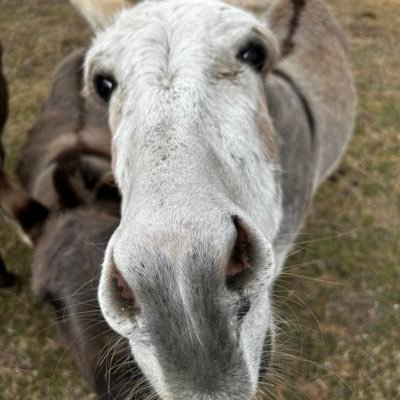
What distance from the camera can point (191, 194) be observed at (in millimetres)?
1102

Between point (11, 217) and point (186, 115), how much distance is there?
5.27ft

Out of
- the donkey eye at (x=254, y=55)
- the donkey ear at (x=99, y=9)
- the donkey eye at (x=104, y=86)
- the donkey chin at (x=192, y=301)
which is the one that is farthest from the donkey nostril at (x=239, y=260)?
the donkey ear at (x=99, y=9)

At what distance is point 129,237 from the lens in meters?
1.04

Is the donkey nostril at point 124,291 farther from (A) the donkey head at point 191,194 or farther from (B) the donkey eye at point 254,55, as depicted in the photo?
(B) the donkey eye at point 254,55

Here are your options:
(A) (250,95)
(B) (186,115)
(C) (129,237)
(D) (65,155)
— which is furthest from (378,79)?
(C) (129,237)

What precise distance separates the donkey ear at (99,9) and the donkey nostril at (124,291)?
1.88 metres

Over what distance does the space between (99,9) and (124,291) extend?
2025 mm

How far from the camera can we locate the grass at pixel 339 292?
9.75ft

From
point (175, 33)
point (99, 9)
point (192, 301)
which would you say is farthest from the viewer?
point (99, 9)

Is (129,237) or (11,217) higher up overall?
(129,237)

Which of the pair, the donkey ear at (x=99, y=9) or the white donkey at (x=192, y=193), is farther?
the donkey ear at (x=99, y=9)

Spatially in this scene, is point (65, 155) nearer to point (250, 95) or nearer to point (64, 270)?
point (64, 270)

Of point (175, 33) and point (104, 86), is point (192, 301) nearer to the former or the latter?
point (175, 33)

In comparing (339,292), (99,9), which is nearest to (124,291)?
(99,9)
